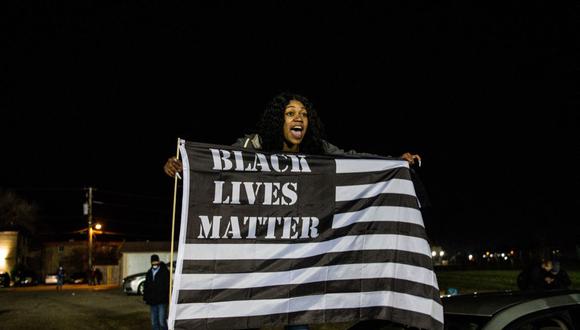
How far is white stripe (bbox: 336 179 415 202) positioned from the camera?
3.56m

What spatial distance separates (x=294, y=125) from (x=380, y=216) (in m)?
0.84

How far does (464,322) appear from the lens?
3.23m

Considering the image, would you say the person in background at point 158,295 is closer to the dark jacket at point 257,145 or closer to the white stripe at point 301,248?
the dark jacket at point 257,145

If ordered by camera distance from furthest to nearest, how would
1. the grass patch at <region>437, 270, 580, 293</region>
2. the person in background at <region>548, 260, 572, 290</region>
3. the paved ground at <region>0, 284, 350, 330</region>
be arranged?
the grass patch at <region>437, 270, 580, 293</region> → the paved ground at <region>0, 284, 350, 330</region> → the person in background at <region>548, 260, 572, 290</region>

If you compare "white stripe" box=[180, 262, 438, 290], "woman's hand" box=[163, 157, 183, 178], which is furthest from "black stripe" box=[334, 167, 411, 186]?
"woman's hand" box=[163, 157, 183, 178]

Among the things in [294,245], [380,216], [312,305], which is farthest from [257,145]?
[312,305]

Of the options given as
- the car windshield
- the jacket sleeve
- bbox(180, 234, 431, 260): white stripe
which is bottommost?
the car windshield

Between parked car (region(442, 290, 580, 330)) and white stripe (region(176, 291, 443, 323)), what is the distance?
0.14 meters

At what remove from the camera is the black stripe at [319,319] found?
304cm

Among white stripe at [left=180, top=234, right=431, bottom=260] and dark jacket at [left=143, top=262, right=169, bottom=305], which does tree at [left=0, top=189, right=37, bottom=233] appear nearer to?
dark jacket at [left=143, top=262, right=169, bottom=305]

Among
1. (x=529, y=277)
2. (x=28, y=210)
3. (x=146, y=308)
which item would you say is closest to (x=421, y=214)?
(x=529, y=277)

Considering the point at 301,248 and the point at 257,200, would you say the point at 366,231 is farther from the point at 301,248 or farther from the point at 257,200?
the point at 257,200

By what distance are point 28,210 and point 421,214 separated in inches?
2828

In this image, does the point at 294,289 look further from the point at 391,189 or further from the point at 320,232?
the point at 391,189
